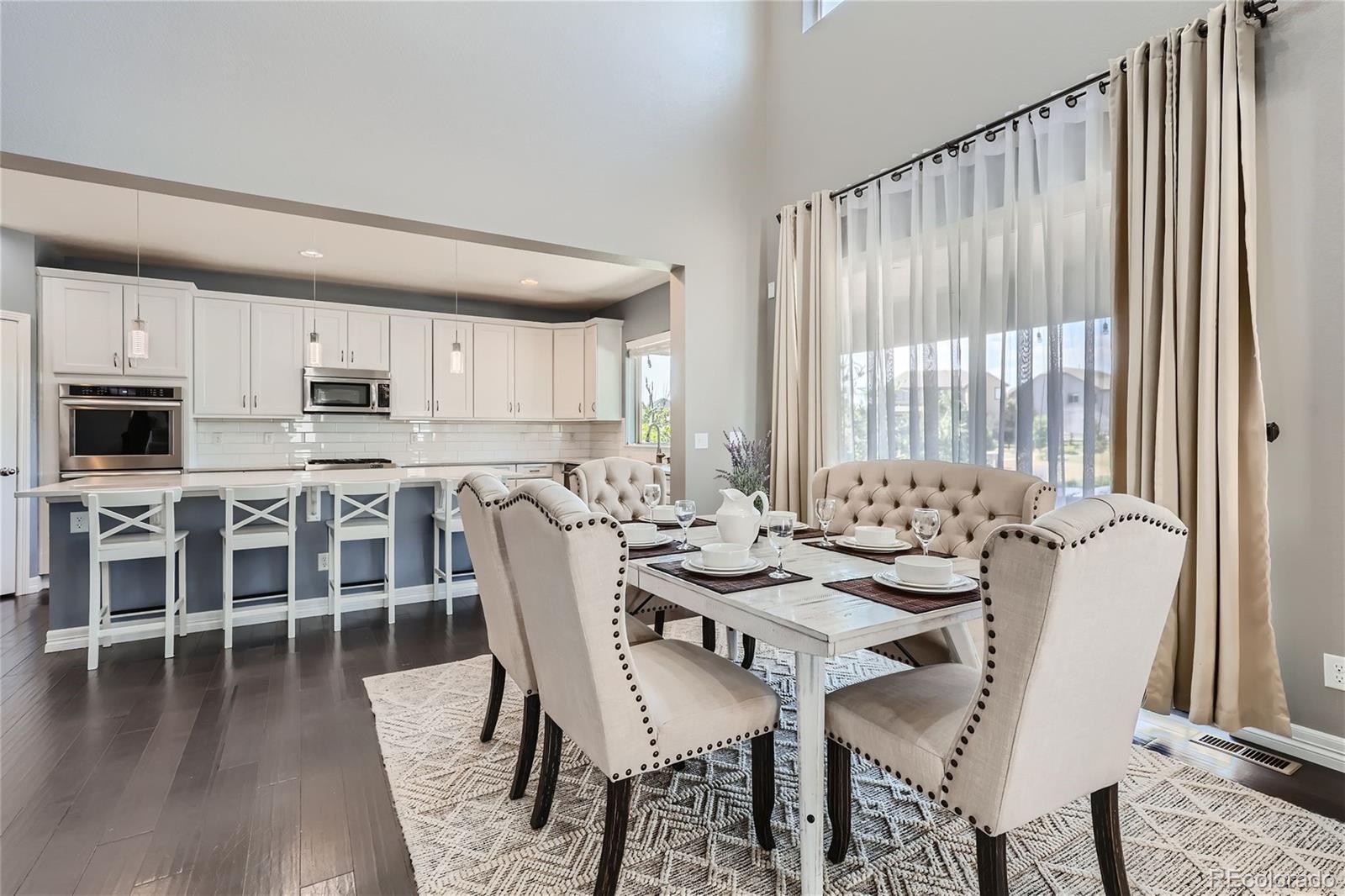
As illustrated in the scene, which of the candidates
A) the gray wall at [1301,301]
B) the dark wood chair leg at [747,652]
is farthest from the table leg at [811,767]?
the gray wall at [1301,301]

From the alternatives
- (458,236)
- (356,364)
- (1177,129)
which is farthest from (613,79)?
(356,364)

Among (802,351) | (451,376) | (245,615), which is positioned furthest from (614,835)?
(451,376)

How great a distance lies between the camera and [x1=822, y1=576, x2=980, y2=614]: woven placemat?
148 centimetres

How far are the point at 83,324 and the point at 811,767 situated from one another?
6.17 metres

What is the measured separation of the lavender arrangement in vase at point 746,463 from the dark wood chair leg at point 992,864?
9.07ft

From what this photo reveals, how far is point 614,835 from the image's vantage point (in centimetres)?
141

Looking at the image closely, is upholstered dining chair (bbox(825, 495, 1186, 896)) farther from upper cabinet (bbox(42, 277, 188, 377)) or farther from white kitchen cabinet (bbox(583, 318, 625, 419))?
upper cabinet (bbox(42, 277, 188, 377))

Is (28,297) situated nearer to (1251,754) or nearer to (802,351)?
(802,351)

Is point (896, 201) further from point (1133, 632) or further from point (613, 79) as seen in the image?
point (1133, 632)

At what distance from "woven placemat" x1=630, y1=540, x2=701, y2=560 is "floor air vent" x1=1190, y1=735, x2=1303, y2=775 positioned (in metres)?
1.88

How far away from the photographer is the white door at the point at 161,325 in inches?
198

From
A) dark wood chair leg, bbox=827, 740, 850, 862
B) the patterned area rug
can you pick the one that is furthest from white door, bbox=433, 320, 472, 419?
dark wood chair leg, bbox=827, 740, 850, 862

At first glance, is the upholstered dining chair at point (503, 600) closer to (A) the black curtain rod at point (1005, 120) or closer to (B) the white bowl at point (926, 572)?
(B) the white bowl at point (926, 572)

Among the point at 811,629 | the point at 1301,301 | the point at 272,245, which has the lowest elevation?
the point at 811,629
